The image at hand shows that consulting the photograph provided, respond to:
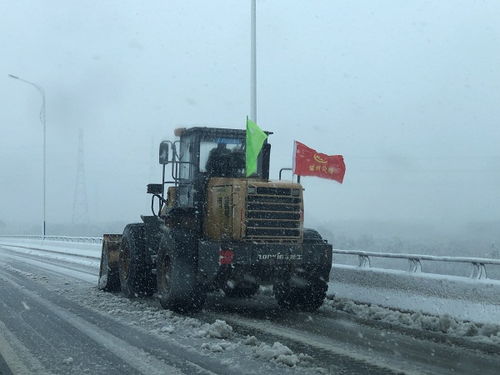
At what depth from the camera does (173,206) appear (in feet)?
38.7

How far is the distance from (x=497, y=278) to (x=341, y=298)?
3.54 metres

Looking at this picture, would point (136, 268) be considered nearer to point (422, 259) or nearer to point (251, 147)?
point (251, 147)

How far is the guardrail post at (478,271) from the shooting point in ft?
29.9

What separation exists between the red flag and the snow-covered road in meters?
2.55

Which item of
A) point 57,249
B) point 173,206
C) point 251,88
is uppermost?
point 251,88

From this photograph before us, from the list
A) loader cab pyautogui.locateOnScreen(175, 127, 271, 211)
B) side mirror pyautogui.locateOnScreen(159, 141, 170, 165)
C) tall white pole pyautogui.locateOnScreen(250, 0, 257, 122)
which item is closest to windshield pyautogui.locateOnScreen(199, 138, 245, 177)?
loader cab pyautogui.locateOnScreen(175, 127, 271, 211)

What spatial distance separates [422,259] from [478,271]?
1.06 metres

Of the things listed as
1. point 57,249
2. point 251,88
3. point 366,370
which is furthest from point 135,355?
point 57,249

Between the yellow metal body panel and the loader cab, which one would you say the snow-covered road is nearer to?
the yellow metal body panel

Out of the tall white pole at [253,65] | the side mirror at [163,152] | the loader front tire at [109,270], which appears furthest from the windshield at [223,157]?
the tall white pole at [253,65]

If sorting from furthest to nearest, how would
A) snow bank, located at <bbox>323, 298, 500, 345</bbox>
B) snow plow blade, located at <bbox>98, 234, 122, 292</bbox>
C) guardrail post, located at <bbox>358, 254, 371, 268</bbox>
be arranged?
snow plow blade, located at <bbox>98, 234, 122, 292</bbox>
guardrail post, located at <bbox>358, 254, 371, 268</bbox>
snow bank, located at <bbox>323, 298, 500, 345</bbox>

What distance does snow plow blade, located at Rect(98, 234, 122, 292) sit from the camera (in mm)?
13602

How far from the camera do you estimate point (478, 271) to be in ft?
30.0

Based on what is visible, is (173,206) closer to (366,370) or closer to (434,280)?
(434,280)
